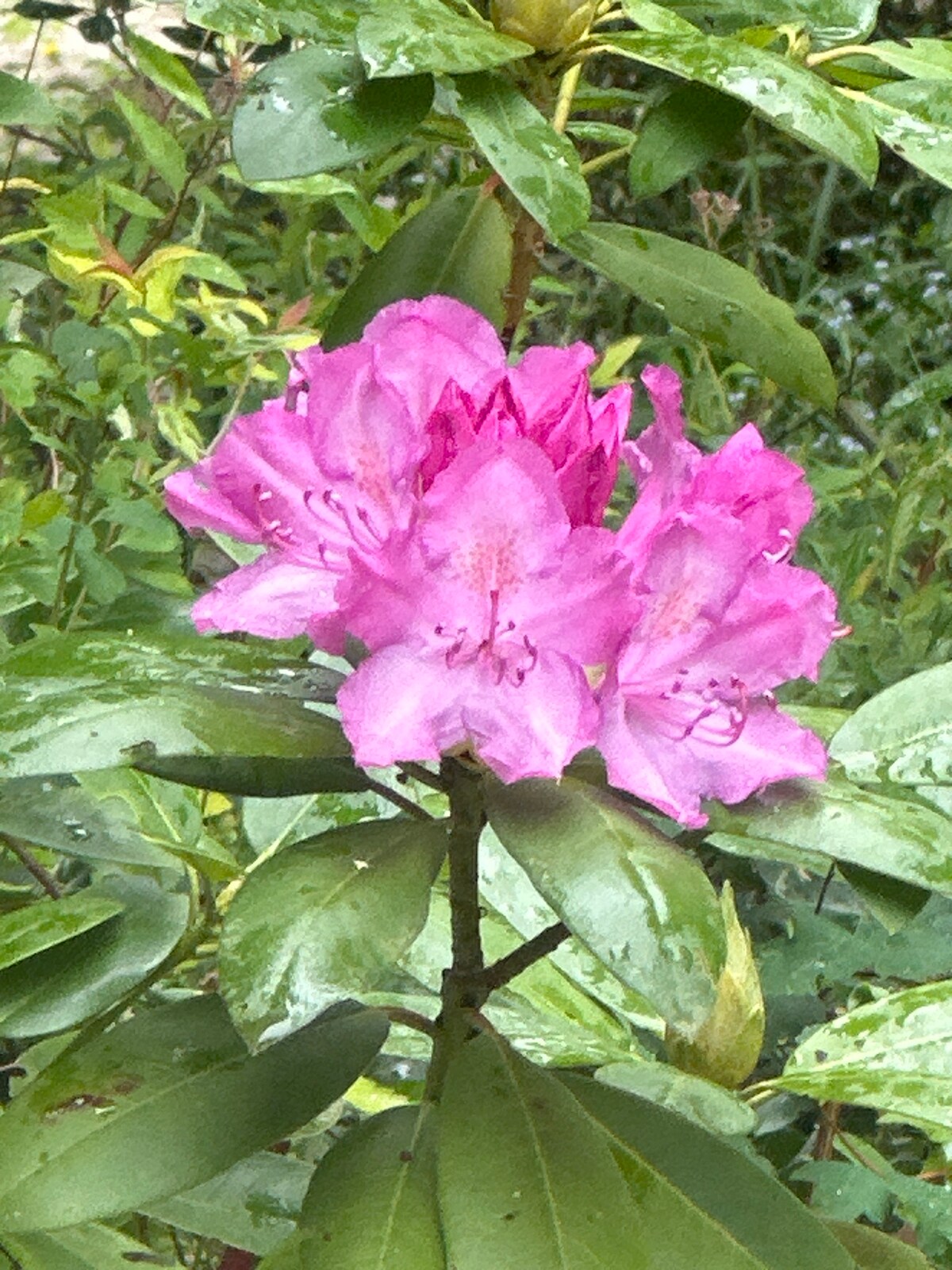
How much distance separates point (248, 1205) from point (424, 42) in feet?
1.68

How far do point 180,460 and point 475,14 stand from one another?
0.72m

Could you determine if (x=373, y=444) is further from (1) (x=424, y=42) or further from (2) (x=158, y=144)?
(2) (x=158, y=144)

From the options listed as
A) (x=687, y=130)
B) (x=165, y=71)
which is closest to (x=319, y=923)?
(x=687, y=130)

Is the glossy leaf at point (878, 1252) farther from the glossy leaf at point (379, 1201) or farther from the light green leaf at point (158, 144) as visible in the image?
the light green leaf at point (158, 144)

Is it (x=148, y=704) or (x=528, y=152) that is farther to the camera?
(x=528, y=152)

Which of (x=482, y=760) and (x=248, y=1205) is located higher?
(x=482, y=760)

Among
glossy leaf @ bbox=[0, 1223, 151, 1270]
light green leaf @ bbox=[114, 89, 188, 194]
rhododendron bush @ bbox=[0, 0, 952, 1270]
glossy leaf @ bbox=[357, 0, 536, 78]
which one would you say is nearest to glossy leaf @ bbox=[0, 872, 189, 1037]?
rhododendron bush @ bbox=[0, 0, 952, 1270]

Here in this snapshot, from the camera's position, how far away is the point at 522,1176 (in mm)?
558

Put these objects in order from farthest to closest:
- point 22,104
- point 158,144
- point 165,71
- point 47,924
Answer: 1. point 158,144
2. point 165,71
3. point 22,104
4. point 47,924

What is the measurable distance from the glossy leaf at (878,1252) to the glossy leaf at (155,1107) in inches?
10.0

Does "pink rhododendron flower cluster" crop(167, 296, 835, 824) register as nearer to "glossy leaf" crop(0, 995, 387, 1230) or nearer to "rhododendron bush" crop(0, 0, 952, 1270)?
"rhododendron bush" crop(0, 0, 952, 1270)

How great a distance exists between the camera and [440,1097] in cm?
61

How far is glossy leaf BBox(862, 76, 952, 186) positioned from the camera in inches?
26.9

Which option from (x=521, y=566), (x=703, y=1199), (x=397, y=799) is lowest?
(x=703, y=1199)
